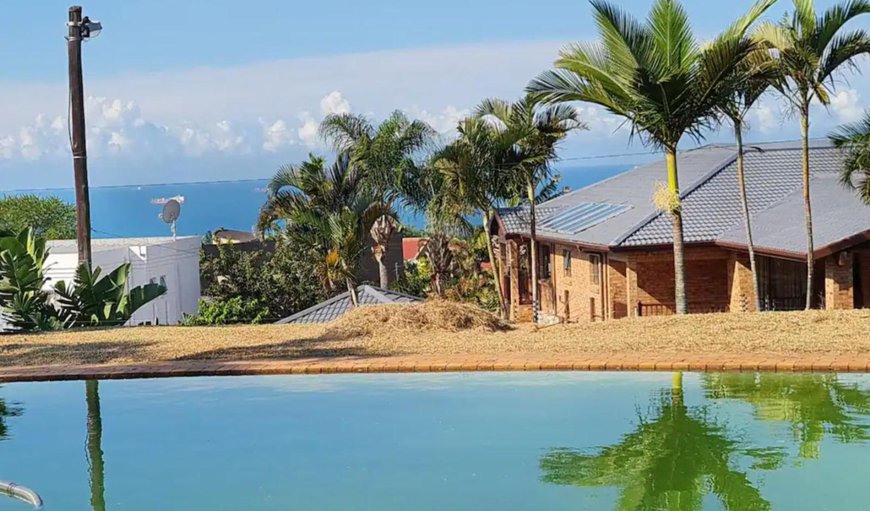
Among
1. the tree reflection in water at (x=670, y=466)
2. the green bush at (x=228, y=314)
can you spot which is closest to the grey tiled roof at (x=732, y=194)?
the green bush at (x=228, y=314)

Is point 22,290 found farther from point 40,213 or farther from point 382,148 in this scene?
point 40,213

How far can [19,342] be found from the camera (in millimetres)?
17219

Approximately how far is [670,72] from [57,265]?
2017 centimetres

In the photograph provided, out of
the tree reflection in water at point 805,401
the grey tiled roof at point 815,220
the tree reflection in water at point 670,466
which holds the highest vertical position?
the grey tiled roof at point 815,220

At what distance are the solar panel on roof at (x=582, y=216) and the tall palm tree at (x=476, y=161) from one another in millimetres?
2296

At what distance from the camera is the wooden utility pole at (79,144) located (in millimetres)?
19844

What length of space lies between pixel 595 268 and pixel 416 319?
14074mm

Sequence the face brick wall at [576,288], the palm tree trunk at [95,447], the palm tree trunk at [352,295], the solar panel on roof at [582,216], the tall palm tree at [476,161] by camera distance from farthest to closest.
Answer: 1. the solar panel on roof at [582,216]
2. the face brick wall at [576,288]
3. the tall palm tree at [476,161]
4. the palm tree trunk at [352,295]
5. the palm tree trunk at [95,447]

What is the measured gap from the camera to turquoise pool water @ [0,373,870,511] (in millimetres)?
8938

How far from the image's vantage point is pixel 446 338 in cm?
1588

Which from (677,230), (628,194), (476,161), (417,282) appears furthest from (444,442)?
(417,282)

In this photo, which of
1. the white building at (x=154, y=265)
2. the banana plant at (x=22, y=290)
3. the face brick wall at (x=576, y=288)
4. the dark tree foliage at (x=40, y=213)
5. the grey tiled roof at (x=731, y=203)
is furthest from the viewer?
the dark tree foliage at (x=40, y=213)

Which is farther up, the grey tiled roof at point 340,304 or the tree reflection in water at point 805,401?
the grey tiled roof at point 340,304

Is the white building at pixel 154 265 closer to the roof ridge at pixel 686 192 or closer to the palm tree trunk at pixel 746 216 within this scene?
the roof ridge at pixel 686 192
